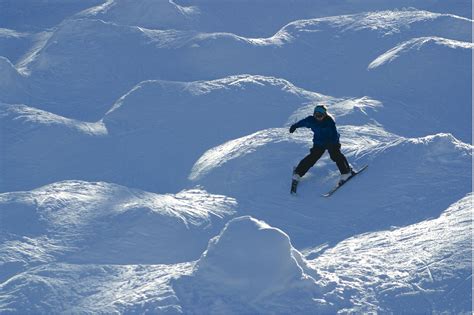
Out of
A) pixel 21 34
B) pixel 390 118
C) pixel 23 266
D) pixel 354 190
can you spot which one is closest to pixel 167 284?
pixel 23 266

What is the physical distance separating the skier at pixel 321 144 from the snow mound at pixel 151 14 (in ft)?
29.9

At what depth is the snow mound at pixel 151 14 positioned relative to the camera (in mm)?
21172

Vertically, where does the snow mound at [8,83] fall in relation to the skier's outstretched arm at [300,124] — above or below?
below

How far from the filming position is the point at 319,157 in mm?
12859

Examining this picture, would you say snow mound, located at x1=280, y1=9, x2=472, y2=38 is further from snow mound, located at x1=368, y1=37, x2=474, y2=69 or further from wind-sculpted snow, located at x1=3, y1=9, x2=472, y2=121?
snow mound, located at x1=368, y1=37, x2=474, y2=69

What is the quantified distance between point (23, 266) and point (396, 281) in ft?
16.5

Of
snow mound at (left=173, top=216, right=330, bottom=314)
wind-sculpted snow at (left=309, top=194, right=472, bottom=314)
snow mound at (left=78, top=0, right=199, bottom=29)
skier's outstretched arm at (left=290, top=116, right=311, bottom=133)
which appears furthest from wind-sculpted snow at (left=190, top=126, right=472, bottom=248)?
snow mound at (left=78, top=0, right=199, bottom=29)

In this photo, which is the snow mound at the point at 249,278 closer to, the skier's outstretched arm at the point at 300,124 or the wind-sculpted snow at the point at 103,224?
the wind-sculpted snow at the point at 103,224

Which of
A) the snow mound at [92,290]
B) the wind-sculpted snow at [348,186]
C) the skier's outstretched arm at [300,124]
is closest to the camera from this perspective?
the snow mound at [92,290]

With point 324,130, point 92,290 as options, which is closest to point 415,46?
point 324,130

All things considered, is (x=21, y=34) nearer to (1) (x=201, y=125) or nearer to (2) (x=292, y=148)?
(1) (x=201, y=125)

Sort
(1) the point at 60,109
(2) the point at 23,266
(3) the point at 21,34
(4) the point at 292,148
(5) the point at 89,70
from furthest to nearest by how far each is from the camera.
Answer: (3) the point at 21,34, (5) the point at 89,70, (1) the point at 60,109, (4) the point at 292,148, (2) the point at 23,266

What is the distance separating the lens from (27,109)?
1630 centimetres

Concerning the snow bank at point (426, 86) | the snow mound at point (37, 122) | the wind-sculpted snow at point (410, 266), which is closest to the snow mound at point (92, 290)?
the wind-sculpted snow at point (410, 266)
